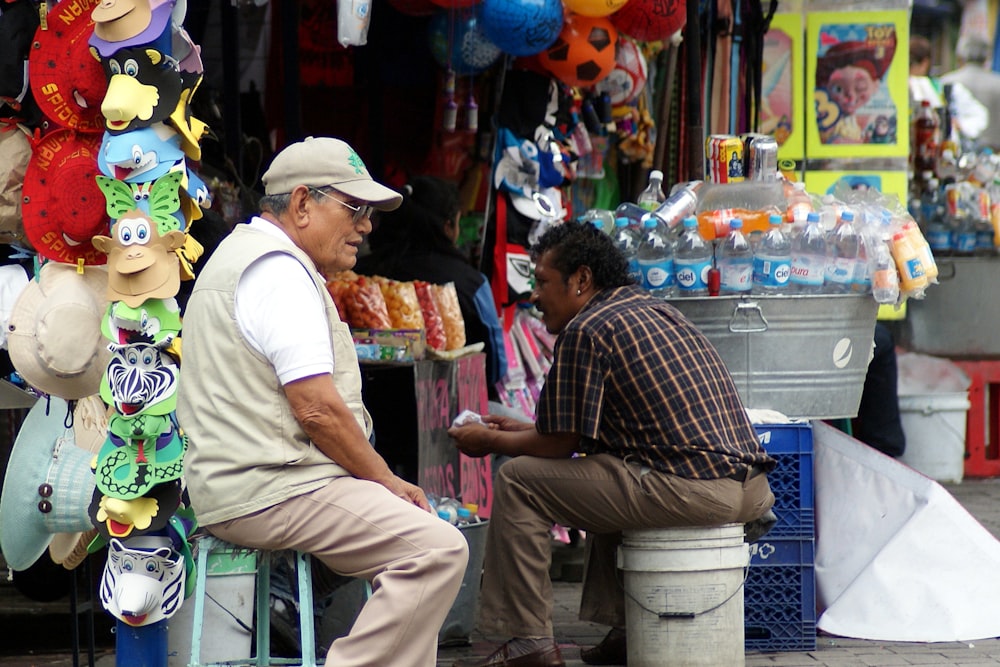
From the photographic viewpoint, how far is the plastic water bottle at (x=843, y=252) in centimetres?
517

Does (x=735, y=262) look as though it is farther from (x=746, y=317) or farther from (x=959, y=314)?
(x=959, y=314)

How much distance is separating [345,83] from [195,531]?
3.51 m

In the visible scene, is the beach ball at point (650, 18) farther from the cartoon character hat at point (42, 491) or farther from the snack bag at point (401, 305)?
the cartoon character hat at point (42, 491)

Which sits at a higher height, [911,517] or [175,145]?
[175,145]

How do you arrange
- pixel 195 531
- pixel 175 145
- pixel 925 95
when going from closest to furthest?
pixel 175 145, pixel 195 531, pixel 925 95

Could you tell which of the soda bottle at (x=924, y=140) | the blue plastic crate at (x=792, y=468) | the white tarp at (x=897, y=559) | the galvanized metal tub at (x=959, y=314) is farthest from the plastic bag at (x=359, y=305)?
the soda bottle at (x=924, y=140)

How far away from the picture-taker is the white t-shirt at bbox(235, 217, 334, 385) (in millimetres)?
3416

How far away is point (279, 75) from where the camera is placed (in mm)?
7234

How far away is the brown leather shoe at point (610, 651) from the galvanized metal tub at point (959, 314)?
202 inches

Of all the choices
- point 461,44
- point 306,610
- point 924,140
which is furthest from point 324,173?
point 924,140

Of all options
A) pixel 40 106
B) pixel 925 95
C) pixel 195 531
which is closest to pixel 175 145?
pixel 40 106

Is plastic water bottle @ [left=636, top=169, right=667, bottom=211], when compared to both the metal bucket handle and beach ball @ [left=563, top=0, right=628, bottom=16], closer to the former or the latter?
the metal bucket handle

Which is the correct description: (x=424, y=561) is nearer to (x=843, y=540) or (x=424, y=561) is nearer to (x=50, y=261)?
(x=50, y=261)

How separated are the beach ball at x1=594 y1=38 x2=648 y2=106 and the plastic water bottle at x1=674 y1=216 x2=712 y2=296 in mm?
1926
